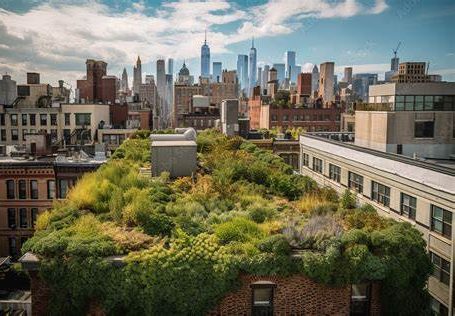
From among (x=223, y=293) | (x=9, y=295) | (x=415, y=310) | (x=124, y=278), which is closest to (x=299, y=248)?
(x=223, y=293)

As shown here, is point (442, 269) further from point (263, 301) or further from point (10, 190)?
point (10, 190)

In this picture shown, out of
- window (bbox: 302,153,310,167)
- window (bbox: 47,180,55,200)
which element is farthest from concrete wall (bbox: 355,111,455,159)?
window (bbox: 47,180,55,200)

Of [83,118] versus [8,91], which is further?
[8,91]

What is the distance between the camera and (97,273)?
1116 centimetres

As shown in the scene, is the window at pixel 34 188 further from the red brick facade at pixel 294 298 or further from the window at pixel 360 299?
the window at pixel 360 299

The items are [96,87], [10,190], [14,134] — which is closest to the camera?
[10,190]

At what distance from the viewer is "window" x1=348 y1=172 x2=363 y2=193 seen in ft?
106

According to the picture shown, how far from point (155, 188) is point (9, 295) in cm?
2247

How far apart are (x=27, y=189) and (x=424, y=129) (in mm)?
35822

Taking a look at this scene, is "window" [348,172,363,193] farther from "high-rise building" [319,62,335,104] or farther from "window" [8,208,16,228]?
"high-rise building" [319,62,335,104]

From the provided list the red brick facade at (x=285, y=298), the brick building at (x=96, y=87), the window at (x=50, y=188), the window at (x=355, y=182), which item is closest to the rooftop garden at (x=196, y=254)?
the red brick facade at (x=285, y=298)

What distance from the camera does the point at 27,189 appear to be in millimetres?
41750

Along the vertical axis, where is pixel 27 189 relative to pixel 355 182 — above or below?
below

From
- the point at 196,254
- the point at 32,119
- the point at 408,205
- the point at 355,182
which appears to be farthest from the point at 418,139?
the point at 32,119
